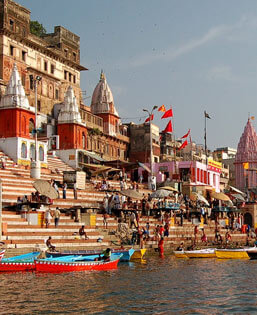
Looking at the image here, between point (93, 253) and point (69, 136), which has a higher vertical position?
point (69, 136)

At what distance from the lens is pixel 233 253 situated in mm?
31172

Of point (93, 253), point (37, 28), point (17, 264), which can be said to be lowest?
point (17, 264)

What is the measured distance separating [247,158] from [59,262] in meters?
62.7

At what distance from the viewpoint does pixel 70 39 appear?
63.0m

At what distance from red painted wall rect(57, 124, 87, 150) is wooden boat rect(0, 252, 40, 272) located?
2852 cm

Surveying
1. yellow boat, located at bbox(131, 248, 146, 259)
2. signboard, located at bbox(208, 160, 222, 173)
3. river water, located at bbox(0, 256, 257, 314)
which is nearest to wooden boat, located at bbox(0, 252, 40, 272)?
river water, located at bbox(0, 256, 257, 314)

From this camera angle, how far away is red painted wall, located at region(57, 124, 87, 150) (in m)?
50.5

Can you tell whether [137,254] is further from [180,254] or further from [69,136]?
[69,136]

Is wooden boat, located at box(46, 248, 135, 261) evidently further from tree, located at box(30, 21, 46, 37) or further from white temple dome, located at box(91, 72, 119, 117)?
tree, located at box(30, 21, 46, 37)

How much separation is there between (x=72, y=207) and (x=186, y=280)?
454 inches

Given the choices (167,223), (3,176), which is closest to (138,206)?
(167,223)

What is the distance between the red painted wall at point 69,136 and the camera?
50.5 metres

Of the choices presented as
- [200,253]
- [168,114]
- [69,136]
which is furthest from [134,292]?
[168,114]

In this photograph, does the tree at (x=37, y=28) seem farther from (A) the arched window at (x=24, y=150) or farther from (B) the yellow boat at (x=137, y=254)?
(B) the yellow boat at (x=137, y=254)
